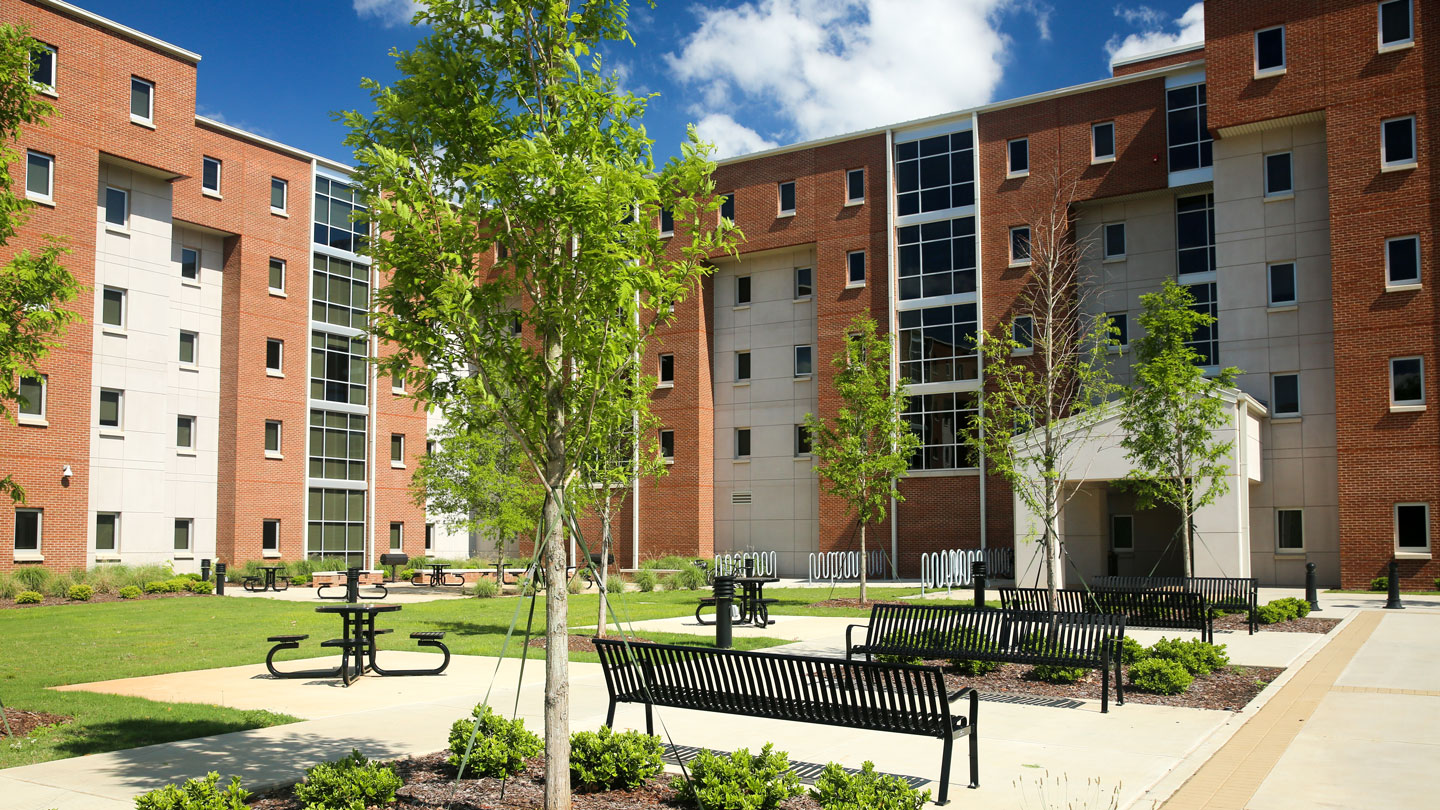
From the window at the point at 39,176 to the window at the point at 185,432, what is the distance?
965 centimetres

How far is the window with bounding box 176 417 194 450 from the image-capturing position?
1500 inches

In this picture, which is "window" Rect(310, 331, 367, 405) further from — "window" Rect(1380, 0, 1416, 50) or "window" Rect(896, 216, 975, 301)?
"window" Rect(1380, 0, 1416, 50)

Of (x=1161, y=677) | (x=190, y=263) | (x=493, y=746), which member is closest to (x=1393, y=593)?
(x=1161, y=677)

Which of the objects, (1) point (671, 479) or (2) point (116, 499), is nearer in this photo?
(2) point (116, 499)

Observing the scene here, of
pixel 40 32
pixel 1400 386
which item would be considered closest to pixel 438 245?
pixel 1400 386

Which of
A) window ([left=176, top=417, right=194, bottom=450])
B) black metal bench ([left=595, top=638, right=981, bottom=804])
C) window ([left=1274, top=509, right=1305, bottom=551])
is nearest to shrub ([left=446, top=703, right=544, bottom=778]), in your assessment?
black metal bench ([left=595, top=638, right=981, bottom=804])

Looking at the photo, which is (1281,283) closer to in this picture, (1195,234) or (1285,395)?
(1195,234)

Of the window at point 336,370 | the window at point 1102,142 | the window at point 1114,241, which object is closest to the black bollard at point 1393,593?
the window at point 1114,241

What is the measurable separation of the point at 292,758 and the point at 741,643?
885 centimetres

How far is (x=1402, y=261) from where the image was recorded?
28953 mm

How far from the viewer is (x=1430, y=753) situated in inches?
325

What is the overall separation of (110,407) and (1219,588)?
3470 cm

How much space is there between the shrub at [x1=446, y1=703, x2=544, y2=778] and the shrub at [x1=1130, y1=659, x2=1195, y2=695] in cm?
719

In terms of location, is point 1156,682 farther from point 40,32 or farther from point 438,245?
point 40,32
